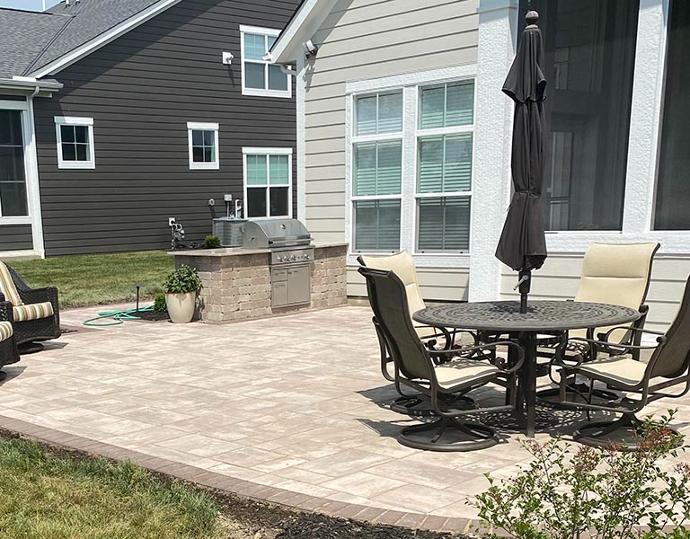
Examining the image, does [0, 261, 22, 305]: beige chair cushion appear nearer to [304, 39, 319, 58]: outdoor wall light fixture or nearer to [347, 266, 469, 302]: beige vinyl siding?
[347, 266, 469, 302]: beige vinyl siding

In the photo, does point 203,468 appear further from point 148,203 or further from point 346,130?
point 148,203

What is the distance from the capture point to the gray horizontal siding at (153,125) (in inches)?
632

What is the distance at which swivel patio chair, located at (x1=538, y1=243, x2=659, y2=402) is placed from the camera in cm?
543

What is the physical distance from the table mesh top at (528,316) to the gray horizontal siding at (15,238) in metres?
13.3

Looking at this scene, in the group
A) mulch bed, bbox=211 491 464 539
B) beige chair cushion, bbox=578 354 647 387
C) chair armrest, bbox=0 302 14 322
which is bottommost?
mulch bed, bbox=211 491 464 539

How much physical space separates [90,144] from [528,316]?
1438 cm

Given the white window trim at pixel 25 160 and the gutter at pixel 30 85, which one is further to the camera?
the white window trim at pixel 25 160

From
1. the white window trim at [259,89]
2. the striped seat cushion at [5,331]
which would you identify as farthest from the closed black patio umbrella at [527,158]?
the white window trim at [259,89]

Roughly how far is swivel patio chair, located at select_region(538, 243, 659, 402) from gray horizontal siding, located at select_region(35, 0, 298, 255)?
13.5 meters

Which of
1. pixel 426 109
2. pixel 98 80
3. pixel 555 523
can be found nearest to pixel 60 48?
pixel 98 80

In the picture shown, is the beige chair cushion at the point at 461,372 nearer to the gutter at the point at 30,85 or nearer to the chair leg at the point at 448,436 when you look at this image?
the chair leg at the point at 448,436

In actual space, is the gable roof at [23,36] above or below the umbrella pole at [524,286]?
above

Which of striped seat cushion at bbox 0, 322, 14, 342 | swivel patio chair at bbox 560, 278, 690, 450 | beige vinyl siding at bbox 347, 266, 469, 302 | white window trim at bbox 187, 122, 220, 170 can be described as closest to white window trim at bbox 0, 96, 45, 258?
white window trim at bbox 187, 122, 220, 170

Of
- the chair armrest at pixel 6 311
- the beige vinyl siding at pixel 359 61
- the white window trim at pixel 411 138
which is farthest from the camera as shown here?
the white window trim at pixel 411 138
